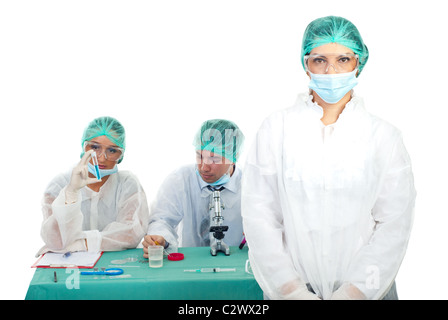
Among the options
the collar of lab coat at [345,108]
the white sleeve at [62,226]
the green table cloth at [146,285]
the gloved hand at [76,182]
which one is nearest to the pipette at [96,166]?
the gloved hand at [76,182]

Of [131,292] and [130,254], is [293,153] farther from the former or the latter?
[130,254]

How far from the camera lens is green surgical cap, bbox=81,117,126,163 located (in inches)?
117

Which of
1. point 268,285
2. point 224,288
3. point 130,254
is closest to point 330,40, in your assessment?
point 268,285

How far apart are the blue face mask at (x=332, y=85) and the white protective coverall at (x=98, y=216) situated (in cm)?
159

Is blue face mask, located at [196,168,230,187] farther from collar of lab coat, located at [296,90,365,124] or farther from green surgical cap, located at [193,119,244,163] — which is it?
collar of lab coat, located at [296,90,365,124]

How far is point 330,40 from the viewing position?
5.95ft

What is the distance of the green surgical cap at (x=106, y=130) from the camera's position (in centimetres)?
298

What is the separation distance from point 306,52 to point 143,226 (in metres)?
1.63

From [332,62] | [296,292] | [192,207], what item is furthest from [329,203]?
[192,207]

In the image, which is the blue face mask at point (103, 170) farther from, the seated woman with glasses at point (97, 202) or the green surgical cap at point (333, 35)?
the green surgical cap at point (333, 35)

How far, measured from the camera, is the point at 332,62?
70.2 inches

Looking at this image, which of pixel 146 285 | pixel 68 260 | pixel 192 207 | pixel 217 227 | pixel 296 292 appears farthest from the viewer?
pixel 192 207

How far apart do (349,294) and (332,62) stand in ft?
3.04

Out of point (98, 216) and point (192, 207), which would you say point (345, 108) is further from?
point (98, 216)
